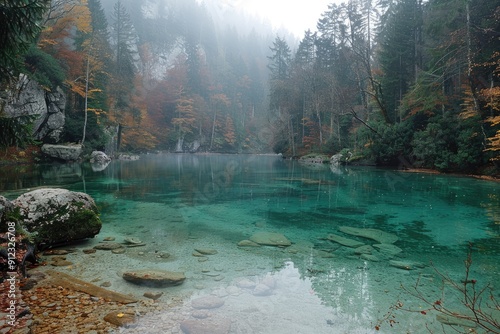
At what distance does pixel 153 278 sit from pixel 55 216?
2877 mm

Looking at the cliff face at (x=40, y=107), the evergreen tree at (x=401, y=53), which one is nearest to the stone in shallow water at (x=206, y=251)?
the cliff face at (x=40, y=107)

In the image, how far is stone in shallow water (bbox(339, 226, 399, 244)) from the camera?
698 centimetres

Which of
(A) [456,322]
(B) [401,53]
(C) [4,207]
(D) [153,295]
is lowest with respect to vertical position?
(A) [456,322]

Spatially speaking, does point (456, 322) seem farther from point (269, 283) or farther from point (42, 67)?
A: point (42, 67)

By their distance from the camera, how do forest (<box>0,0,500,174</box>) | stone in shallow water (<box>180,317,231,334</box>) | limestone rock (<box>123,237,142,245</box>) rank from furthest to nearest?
forest (<box>0,0,500,174</box>) → limestone rock (<box>123,237,142,245</box>) → stone in shallow water (<box>180,317,231,334</box>)

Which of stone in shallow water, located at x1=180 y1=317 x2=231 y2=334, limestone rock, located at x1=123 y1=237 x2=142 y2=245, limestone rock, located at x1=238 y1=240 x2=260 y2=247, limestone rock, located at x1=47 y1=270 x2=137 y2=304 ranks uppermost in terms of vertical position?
limestone rock, located at x1=47 y1=270 x2=137 y2=304

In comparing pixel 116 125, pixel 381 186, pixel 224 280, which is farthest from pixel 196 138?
pixel 224 280

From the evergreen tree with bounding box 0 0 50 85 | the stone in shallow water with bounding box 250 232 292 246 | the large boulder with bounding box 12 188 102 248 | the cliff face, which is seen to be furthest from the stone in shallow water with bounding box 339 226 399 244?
the cliff face

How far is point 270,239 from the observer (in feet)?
22.9

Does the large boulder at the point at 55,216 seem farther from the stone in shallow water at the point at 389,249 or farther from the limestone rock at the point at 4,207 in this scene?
the stone in shallow water at the point at 389,249

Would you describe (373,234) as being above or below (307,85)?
below

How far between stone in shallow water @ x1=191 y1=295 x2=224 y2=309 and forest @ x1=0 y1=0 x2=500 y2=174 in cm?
448

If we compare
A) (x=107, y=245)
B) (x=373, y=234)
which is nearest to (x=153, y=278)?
(x=107, y=245)

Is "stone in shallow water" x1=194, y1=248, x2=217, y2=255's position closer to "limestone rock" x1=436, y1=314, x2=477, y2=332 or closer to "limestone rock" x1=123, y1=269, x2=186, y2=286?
"limestone rock" x1=123, y1=269, x2=186, y2=286
